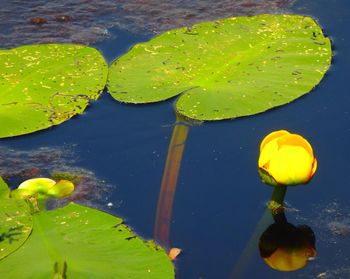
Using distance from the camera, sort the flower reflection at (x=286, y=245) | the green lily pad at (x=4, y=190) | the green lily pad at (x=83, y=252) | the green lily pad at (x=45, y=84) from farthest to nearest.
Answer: the green lily pad at (x=45, y=84) < the green lily pad at (x=4, y=190) < the flower reflection at (x=286, y=245) < the green lily pad at (x=83, y=252)

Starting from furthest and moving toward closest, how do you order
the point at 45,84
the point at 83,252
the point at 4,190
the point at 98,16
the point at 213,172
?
the point at 98,16
the point at 45,84
the point at 213,172
the point at 4,190
the point at 83,252

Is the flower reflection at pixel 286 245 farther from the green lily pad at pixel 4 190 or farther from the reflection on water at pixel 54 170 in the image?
the green lily pad at pixel 4 190

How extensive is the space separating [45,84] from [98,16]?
0.56 metres

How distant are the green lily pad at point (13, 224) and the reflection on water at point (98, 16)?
0.93 metres

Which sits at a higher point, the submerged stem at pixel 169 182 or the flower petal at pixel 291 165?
the flower petal at pixel 291 165

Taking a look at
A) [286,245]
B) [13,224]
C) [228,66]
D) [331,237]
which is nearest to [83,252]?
[13,224]

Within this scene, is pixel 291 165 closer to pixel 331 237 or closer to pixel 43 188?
pixel 331 237

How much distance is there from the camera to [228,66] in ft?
8.19

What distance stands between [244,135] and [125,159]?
344 millimetres

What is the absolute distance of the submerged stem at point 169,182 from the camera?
1.97 m

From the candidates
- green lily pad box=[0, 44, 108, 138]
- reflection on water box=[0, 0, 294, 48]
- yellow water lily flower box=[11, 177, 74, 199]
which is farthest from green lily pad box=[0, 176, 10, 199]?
reflection on water box=[0, 0, 294, 48]

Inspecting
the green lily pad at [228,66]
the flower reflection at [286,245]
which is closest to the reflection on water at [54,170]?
the green lily pad at [228,66]

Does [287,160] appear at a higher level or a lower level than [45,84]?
higher

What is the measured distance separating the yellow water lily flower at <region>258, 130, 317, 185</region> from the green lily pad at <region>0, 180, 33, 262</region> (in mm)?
562
